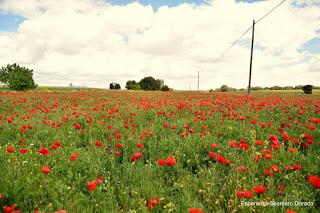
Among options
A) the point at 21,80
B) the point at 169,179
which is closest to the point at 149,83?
the point at 21,80

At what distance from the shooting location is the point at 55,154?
16.5 feet

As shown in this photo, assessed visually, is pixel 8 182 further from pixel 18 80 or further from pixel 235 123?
pixel 18 80

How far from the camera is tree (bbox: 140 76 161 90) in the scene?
102 meters

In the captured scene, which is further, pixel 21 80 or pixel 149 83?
pixel 149 83

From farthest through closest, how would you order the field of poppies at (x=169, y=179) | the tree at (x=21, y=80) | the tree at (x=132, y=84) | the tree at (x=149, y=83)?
the tree at (x=132, y=84)
the tree at (x=149, y=83)
the tree at (x=21, y=80)
the field of poppies at (x=169, y=179)

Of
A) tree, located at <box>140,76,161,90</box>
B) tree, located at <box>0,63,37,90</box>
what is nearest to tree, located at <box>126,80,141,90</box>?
tree, located at <box>140,76,161,90</box>

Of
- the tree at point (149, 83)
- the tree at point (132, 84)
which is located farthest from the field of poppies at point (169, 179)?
the tree at point (132, 84)

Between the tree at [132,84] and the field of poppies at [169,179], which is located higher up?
the tree at [132,84]

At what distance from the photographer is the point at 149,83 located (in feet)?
338

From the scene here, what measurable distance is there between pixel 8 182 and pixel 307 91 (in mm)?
53731

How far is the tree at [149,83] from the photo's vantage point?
336 feet

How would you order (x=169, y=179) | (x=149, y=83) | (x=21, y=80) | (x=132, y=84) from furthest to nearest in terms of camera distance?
(x=132, y=84)
(x=149, y=83)
(x=21, y=80)
(x=169, y=179)

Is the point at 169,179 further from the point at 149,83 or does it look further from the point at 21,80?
the point at 149,83

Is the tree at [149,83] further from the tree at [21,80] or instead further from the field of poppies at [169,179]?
the field of poppies at [169,179]
